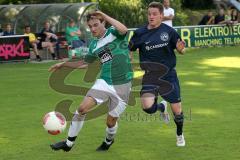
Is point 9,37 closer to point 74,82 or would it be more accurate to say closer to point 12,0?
point 74,82

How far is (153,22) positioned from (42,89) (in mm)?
7393

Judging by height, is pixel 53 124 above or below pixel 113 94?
below

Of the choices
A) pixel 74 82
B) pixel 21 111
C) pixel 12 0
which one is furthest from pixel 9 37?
pixel 12 0

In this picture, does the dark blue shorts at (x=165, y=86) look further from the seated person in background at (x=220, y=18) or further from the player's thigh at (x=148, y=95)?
the seated person in background at (x=220, y=18)

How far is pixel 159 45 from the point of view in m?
8.74

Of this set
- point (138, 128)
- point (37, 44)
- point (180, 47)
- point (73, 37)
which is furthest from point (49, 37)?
point (180, 47)

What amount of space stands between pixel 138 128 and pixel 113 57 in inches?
88.0

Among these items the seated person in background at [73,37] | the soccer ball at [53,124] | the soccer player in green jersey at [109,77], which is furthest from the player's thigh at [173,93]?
the seated person in background at [73,37]

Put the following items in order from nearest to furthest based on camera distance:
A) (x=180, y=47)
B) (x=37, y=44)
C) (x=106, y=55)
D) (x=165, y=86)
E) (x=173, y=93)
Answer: (x=106, y=55)
(x=180, y=47)
(x=173, y=93)
(x=165, y=86)
(x=37, y=44)

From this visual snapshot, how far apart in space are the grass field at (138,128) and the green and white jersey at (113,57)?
1.08 m

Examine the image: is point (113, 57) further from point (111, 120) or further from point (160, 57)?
point (111, 120)

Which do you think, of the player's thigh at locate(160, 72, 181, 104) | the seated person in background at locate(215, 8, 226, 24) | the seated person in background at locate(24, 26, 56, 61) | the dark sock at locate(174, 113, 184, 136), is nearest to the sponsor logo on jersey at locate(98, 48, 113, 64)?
the player's thigh at locate(160, 72, 181, 104)

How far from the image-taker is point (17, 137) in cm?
988

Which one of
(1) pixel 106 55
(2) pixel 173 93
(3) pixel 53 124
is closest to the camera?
(3) pixel 53 124
